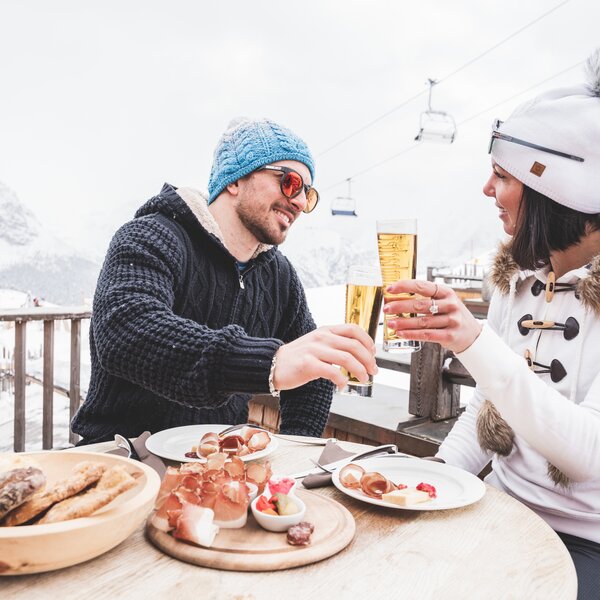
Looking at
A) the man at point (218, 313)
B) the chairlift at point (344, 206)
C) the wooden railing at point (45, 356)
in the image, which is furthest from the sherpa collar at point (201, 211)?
the chairlift at point (344, 206)

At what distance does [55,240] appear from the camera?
7234mm

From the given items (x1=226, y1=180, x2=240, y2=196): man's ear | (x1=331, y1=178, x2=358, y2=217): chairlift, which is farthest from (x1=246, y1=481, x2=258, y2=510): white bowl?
(x1=331, y1=178, x2=358, y2=217): chairlift

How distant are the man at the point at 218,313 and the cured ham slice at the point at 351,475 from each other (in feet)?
0.57

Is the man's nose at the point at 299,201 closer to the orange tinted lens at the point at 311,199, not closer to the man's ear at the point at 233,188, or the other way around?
the orange tinted lens at the point at 311,199

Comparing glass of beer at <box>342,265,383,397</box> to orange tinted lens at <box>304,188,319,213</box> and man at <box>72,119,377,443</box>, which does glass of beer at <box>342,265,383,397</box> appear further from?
orange tinted lens at <box>304,188,319,213</box>

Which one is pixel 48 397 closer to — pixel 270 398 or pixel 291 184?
pixel 270 398

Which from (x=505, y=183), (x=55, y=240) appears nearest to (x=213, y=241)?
(x=505, y=183)

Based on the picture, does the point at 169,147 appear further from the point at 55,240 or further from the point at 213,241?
the point at 213,241

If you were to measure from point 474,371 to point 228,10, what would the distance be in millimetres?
8183

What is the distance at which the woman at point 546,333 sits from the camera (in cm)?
106

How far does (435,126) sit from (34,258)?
6364mm

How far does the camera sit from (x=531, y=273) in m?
1.45

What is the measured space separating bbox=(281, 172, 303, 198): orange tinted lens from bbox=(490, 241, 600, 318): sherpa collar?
2.08ft

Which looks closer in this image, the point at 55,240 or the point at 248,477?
the point at 248,477
